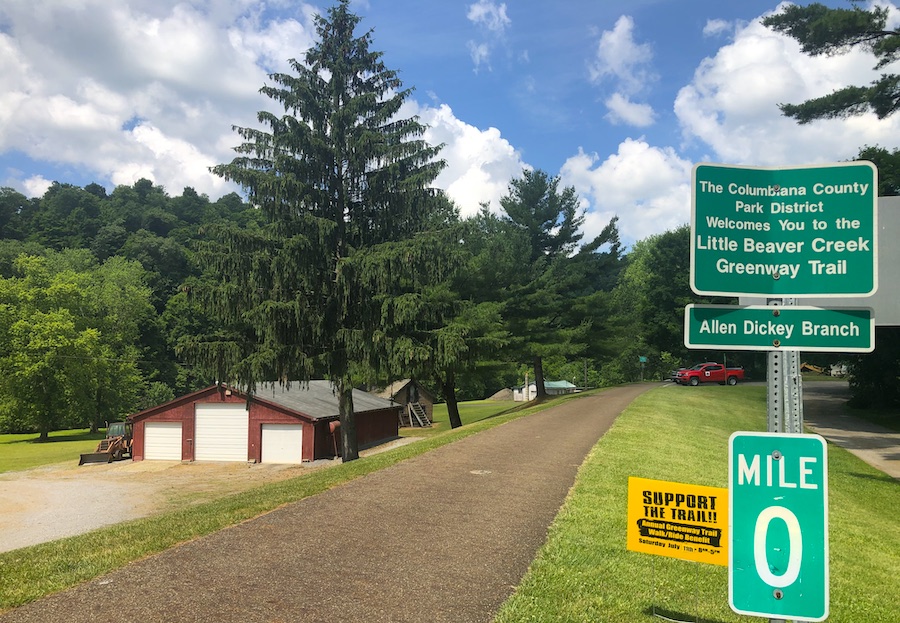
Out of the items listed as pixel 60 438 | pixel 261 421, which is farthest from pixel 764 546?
pixel 60 438

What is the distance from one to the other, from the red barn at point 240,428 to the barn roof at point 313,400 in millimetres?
69

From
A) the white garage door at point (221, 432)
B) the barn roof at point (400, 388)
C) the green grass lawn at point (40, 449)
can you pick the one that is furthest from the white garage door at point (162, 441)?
the barn roof at point (400, 388)

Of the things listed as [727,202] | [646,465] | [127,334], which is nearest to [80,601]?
[727,202]

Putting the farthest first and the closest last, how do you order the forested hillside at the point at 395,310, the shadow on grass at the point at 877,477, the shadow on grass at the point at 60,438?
1. the shadow on grass at the point at 60,438
2. the forested hillside at the point at 395,310
3. the shadow on grass at the point at 877,477

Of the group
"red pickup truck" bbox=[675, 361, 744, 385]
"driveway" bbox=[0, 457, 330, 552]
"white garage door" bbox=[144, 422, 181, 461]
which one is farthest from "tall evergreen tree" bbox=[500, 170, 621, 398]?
"white garage door" bbox=[144, 422, 181, 461]

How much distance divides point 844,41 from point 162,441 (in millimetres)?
34444

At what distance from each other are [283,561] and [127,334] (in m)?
65.2

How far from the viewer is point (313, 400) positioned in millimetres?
35625

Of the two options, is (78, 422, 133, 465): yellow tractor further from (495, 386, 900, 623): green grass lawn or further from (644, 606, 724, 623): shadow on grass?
(644, 606, 724, 623): shadow on grass

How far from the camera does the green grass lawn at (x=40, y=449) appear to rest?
3567 centimetres

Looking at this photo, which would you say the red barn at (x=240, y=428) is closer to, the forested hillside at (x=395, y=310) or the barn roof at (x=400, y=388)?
the forested hillside at (x=395, y=310)

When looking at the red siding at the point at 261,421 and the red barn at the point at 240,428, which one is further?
the red barn at the point at 240,428

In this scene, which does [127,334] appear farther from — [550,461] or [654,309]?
[550,461]

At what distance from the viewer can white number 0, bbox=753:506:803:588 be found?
270 centimetres
